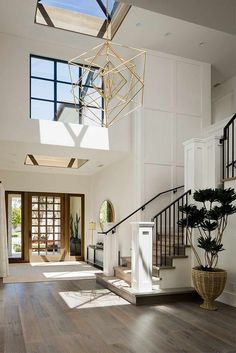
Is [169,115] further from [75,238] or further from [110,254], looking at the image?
[75,238]

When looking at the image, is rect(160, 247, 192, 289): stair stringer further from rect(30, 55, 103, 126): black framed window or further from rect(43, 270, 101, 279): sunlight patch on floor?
rect(30, 55, 103, 126): black framed window

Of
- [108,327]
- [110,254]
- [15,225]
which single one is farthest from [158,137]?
[15,225]

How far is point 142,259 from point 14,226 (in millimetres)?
6309

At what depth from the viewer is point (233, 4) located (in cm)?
182

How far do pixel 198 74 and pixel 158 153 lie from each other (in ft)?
8.22

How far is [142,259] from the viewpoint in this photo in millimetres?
5535

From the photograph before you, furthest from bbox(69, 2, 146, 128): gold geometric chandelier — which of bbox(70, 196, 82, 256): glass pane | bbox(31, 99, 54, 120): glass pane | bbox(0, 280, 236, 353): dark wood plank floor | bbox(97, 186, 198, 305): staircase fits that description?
bbox(70, 196, 82, 256): glass pane

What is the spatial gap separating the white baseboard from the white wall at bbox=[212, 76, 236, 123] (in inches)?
207

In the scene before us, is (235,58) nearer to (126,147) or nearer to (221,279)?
(126,147)

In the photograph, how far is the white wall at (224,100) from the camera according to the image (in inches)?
357

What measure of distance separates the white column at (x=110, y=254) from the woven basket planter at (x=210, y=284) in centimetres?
265

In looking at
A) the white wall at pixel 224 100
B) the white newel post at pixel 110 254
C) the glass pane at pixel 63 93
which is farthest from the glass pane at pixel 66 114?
the white wall at pixel 224 100

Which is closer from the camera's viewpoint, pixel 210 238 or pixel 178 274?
pixel 210 238

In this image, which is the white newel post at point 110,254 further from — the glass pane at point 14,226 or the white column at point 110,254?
the glass pane at point 14,226
